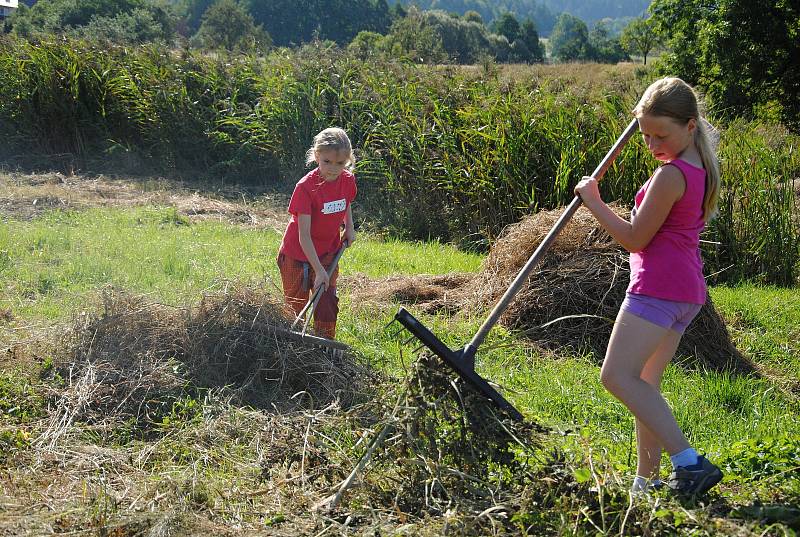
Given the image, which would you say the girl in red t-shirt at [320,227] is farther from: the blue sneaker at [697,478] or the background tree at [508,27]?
the background tree at [508,27]

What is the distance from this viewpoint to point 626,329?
3.12 m

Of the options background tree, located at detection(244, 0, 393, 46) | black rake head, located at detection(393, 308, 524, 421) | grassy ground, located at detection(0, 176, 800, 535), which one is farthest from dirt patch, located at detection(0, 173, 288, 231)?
background tree, located at detection(244, 0, 393, 46)

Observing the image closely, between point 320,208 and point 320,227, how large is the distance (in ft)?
0.44

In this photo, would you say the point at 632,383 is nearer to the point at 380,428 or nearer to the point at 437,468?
the point at 437,468

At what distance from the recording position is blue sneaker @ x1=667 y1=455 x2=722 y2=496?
3066mm

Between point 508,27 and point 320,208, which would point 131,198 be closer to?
point 320,208

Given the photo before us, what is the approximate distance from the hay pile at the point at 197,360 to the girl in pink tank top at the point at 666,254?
72.6 inches

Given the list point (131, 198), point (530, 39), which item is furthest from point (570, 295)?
point (530, 39)

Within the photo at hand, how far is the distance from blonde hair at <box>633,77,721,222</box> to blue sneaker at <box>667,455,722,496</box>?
38.3 inches

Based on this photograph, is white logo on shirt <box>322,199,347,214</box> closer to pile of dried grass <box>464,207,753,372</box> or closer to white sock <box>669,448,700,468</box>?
pile of dried grass <box>464,207,753,372</box>

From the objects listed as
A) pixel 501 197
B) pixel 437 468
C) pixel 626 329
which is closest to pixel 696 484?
pixel 626 329

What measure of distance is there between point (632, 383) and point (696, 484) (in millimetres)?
450

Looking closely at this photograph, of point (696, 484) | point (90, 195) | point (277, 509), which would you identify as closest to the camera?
point (696, 484)

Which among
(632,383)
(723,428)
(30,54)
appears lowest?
(723,428)
